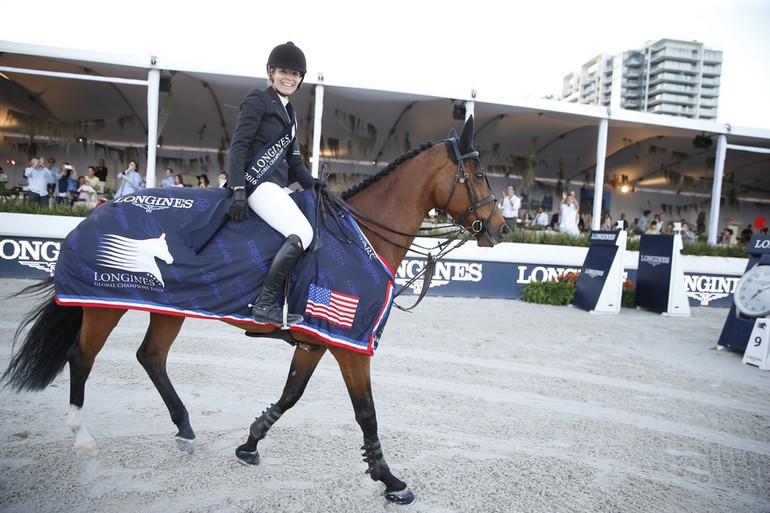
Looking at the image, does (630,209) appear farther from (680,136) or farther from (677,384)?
(677,384)

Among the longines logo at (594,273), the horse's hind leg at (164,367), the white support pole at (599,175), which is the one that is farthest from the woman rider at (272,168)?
the white support pole at (599,175)

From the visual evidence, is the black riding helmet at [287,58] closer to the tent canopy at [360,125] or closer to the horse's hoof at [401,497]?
the horse's hoof at [401,497]

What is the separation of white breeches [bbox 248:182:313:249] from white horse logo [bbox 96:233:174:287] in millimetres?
599

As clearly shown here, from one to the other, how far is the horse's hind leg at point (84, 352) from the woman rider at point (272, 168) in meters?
1.02

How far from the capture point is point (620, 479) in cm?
299

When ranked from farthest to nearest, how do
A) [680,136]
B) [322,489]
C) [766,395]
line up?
[680,136] → [766,395] → [322,489]

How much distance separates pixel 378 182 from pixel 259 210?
777 mm

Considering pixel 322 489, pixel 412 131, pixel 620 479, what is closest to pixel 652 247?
pixel 412 131

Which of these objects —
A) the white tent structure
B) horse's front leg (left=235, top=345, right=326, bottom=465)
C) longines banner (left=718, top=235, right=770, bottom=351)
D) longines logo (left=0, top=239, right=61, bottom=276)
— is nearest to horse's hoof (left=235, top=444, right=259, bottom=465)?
horse's front leg (left=235, top=345, right=326, bottom=465)

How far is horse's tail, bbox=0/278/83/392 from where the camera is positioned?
308cm

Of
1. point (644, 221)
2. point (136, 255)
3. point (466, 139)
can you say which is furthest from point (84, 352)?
point (644, 221)

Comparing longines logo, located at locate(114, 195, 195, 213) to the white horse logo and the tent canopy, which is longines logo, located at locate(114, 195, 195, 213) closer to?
the white horse logo

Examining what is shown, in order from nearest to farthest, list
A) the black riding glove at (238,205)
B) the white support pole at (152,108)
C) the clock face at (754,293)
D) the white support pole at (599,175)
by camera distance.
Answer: the black riding glove at (238,205)
the clock face at (754,293)
the white support pole at (152,108)
the white support pole at (599,175)

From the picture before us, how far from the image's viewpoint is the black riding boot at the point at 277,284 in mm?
2617
